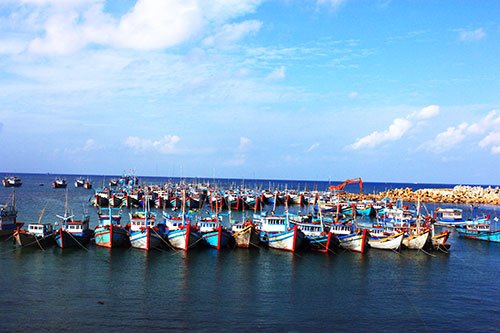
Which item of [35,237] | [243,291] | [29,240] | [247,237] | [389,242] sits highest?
[247,237]

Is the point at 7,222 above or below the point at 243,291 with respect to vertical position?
above

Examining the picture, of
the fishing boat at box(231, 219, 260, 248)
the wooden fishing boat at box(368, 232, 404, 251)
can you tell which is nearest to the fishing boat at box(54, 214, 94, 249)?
the fishing boat at box(231, 219, 260, 248)

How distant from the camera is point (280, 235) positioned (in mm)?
56625

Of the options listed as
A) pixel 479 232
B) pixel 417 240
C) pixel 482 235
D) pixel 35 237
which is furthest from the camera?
pixel 479 232

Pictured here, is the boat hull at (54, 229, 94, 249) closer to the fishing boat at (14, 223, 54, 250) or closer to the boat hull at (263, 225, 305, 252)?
the fishing boat at (14, 223, 54, 250)

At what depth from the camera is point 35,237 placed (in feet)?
181

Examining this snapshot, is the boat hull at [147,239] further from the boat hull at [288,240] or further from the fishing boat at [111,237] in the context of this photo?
the boat hull at [288,240]

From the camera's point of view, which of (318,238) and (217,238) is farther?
(318,238)

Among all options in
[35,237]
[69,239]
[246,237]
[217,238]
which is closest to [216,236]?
[217,238]

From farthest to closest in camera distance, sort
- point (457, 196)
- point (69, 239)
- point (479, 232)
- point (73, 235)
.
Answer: point (457, 196)
point (479, 232)
point (73, 235)
point (69, 239)

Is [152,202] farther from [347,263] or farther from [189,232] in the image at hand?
[347,263]

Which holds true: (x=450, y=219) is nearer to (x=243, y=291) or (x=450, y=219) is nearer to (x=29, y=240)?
(x=243, y=291)

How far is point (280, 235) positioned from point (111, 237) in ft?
62.7

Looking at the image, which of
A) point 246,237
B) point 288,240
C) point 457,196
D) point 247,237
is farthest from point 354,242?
point 457,196
